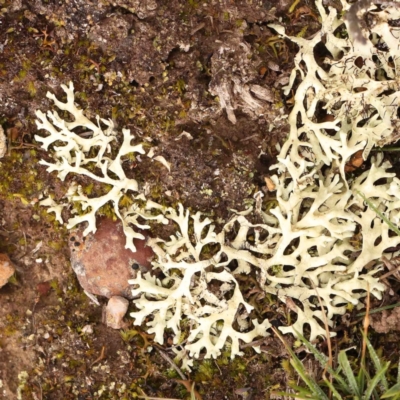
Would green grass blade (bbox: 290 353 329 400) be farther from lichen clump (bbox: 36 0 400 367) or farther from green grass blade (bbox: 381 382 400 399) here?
green grass blade (bbox: 381 382 400 399)

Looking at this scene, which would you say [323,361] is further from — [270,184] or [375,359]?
[270,184]

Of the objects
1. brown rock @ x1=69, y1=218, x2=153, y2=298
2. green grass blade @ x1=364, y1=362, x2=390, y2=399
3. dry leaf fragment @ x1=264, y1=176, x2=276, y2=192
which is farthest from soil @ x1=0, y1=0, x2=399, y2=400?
green grass blade @ x1=364, y1=362, x2=390, y2=399

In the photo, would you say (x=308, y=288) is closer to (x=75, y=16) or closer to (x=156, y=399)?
(x=156, y=399)

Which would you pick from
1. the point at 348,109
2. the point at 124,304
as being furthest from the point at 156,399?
the point at 348,109

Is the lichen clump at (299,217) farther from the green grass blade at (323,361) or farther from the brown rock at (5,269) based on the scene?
the brown rock at (5,269)

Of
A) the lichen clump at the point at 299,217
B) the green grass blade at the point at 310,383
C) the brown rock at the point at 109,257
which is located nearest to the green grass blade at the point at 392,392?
the green grass blade at the point at 310,383

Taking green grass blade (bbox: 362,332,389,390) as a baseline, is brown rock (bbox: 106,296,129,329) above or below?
below

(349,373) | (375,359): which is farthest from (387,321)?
(349,373)
